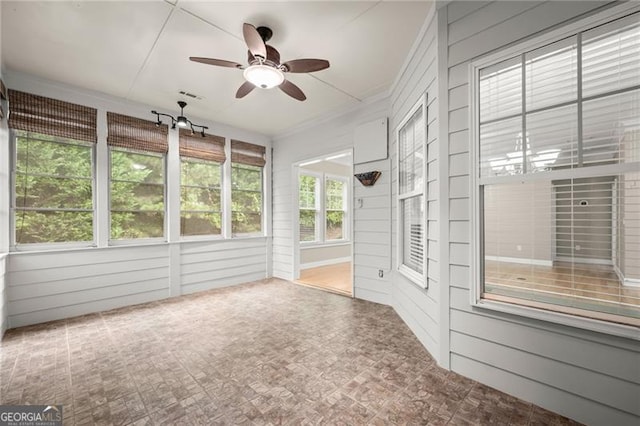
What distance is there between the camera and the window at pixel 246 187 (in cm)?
502

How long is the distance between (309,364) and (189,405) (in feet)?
3.08

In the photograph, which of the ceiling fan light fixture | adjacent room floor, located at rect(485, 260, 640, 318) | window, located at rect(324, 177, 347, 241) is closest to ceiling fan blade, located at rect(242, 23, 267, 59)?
the ceiling fan light fixture

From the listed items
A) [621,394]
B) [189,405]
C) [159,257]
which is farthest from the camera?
[159,257]

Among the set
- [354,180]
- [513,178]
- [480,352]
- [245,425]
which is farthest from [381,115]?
[245,425]

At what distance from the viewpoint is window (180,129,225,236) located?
173 inches

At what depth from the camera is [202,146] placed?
4.53m

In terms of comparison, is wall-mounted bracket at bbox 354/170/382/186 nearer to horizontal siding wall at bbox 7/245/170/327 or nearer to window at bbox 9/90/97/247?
horizontal siding wall at bbox 7/245/170/327

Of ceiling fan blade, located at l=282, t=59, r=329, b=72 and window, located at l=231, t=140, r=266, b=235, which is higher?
ceiling fan blade, located at l=282, t=59, r=329, b=72

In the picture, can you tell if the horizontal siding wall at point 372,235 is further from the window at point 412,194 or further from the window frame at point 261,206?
the window frame at point 261,206

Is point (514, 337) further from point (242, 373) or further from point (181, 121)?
point (181, 121)

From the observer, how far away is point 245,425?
158 centimetres

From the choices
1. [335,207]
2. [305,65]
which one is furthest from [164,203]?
[335,207]

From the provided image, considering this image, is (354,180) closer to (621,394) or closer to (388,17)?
(388,17)

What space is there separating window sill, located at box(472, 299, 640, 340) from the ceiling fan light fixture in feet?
8.44
